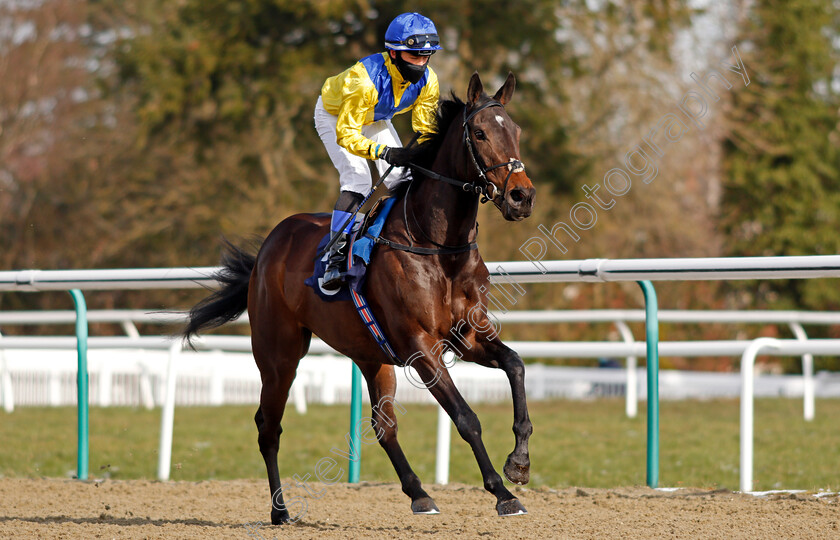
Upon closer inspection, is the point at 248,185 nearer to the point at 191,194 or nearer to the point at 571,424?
the point at 191,194

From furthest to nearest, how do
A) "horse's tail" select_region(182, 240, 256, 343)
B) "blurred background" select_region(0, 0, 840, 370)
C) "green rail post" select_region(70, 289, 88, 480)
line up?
"blurred background" select_region(0, 0, 840, 370) → "green rail post" select_region(70, 289, 88, 480) → "horse's tail" select_region(182, 240, 256, 343)

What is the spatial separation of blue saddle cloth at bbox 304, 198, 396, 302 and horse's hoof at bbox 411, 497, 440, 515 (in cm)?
88

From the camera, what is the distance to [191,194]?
19047 millimetres

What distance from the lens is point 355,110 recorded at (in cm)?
424

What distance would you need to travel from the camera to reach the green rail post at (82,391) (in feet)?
18.4

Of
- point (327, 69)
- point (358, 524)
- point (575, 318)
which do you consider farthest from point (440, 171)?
point (327, 69)

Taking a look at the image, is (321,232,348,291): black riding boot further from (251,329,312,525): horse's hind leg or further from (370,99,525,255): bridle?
(251,329,312,525): horse's hind leg

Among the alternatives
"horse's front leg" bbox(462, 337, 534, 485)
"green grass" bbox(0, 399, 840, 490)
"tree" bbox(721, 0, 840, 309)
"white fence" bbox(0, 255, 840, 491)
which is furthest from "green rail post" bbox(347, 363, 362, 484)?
"tree" bbox(721, 0, 840, 309)

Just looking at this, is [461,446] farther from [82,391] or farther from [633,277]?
[633,277]

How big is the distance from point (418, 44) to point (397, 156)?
0.46m

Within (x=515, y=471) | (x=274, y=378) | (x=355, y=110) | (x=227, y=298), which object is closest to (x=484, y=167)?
(x=355, y=110)

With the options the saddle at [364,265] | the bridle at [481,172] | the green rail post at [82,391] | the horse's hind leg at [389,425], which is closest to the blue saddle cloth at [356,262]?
the saddle at [364,265]

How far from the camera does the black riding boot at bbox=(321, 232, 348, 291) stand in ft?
13.9

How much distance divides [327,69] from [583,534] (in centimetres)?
1335
